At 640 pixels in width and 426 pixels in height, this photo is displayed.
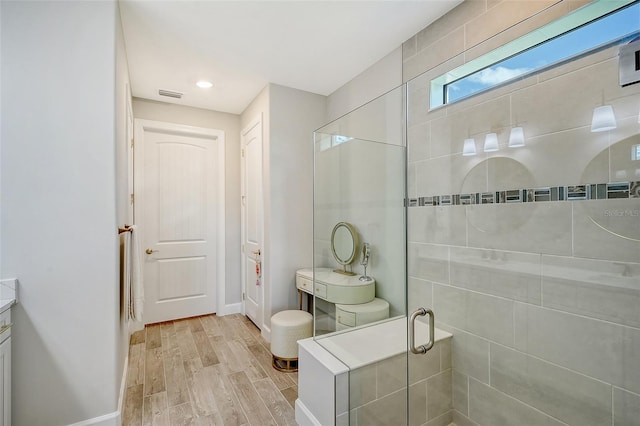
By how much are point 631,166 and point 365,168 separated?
1.19m

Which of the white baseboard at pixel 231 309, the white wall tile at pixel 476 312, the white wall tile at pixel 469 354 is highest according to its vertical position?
the white wall tile at pixel 476 312

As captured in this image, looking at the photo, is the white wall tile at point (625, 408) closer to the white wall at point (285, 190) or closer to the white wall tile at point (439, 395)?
the white wall tile at point (439, 395)

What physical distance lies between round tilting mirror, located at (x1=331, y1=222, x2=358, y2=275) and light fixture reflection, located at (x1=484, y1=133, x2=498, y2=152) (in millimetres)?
900

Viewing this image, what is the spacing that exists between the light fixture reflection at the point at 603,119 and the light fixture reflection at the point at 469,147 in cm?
52

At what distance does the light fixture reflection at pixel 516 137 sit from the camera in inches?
56.3

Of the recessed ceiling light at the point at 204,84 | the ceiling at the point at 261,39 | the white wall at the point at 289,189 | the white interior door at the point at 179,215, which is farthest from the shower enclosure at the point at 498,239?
the white interior door at the point at 179,215

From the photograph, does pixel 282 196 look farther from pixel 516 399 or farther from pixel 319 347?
pixel 516 399

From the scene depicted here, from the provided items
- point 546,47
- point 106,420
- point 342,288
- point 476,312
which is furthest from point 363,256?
point 106,420

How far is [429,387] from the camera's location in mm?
1654

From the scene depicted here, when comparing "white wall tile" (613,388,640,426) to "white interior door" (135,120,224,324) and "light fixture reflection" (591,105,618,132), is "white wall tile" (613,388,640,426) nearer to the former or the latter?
"light fixture reflection" (591,105,618,132)

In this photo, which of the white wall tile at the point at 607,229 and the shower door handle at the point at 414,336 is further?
the shower door handle at the point at 414,336

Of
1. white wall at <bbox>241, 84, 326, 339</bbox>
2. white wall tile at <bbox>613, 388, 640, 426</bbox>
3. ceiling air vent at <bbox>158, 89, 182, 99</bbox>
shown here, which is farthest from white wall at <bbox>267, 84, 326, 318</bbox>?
white wall tile at <bbox>613, 388, 640, 426</bbox>

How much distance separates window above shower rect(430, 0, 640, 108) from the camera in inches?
41.4

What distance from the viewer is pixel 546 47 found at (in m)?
1.28
